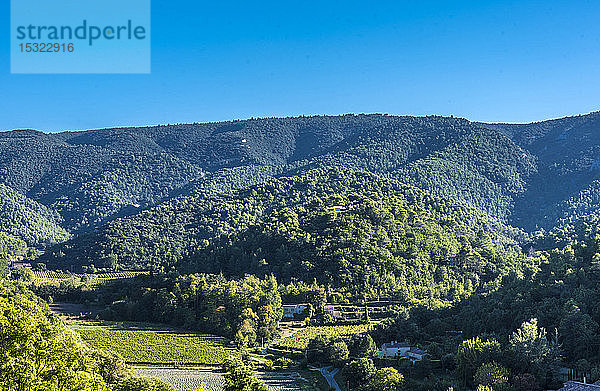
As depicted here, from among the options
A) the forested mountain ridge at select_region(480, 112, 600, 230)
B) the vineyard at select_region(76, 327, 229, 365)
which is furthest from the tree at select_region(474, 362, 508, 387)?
the forested mountain ridge at select_region(480, 112, 600, 230)

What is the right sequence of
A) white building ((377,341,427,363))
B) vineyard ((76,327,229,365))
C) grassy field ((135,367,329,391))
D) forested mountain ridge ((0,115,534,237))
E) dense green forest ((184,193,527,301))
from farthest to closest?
forested mountain ridge ((0,115,534,237))
dense green forest ((184,193,527,301))
vineyard ((76,327,229,365))
white building ((377,341,427,363))
grassy field ((135,367,329,391))

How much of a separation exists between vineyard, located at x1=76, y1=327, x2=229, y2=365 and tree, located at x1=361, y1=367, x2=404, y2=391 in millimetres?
16261

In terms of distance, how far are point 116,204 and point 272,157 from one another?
47.9 metres

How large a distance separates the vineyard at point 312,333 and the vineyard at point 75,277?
35.8m

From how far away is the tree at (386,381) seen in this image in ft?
105

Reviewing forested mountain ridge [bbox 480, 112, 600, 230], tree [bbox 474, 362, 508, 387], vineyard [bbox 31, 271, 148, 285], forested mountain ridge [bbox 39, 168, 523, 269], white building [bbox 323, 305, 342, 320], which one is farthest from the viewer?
forested mountain ridge [bbox 480, 112, 600, 230]

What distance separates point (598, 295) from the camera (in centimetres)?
3794

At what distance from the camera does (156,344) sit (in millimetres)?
50281

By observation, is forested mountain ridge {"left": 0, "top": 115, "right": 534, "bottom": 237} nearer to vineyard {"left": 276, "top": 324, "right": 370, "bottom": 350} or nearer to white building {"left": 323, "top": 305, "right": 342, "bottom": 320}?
white building {"left": 323, "top": 305, "right": 342, "bottom": 320}

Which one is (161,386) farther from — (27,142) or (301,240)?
(27,142)

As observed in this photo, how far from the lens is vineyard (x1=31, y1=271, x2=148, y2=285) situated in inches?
3207

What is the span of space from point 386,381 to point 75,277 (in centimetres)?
6596

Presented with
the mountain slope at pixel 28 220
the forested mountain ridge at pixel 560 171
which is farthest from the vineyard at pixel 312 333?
the mountain slope at pixel 28 220

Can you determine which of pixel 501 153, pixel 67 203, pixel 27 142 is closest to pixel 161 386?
pixel 501 153
